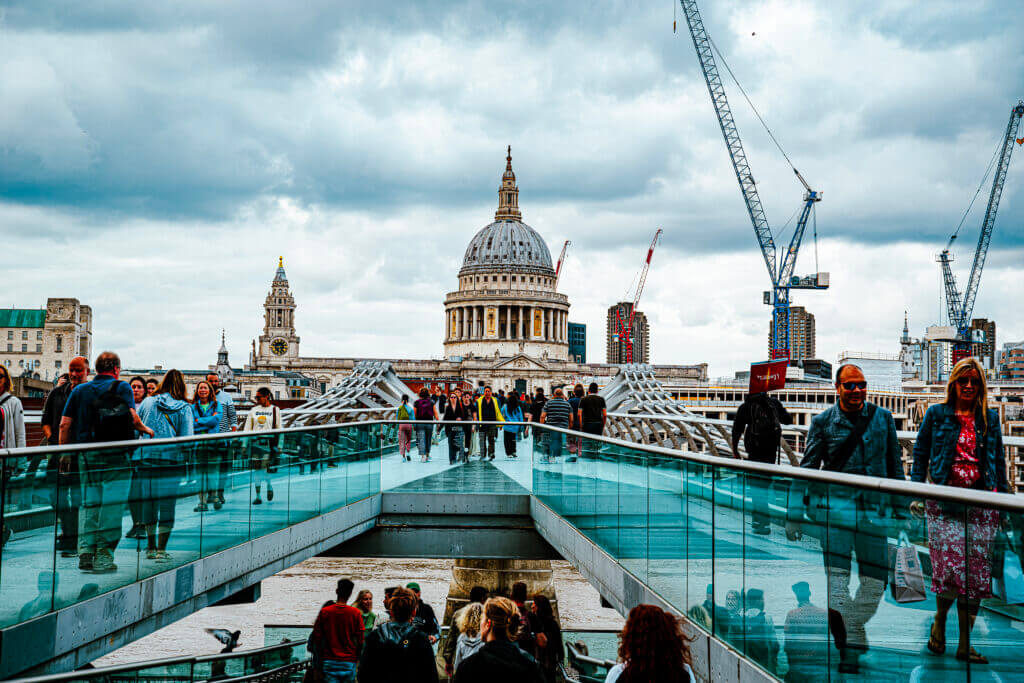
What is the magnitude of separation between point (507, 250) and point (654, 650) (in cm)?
16049

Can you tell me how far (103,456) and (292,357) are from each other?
152 m

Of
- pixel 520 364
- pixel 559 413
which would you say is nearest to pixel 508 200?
pixel 520 364

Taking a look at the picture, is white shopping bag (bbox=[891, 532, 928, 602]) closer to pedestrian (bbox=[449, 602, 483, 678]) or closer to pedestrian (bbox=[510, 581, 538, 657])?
pedestrian (bbox=[510, 581, 538, 657])

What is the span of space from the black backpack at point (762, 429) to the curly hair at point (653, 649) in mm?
4462

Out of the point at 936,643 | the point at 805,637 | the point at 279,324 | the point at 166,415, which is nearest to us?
the point at 936,643

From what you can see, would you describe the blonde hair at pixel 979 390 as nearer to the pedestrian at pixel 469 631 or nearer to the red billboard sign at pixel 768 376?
the red billboard sign at pixel 768 376

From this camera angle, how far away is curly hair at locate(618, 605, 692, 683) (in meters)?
4.81

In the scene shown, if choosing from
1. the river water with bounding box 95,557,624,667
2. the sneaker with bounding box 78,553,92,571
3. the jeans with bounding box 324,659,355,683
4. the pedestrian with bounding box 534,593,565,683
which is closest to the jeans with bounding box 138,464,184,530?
the sneaker with bounding box 78,553,92,571

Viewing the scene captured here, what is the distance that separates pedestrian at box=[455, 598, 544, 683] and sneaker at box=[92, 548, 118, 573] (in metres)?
3.24

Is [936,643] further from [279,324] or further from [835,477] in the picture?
[279,324]

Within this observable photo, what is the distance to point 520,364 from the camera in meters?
146

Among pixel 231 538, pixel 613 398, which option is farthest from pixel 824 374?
pixel 231 538

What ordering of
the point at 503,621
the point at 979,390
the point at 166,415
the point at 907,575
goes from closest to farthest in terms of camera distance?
1. the point at 907,575
2. the point at 503,621
3. the point at 979,390
4. the point at 166,415

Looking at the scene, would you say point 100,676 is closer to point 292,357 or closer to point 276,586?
point 276,586
